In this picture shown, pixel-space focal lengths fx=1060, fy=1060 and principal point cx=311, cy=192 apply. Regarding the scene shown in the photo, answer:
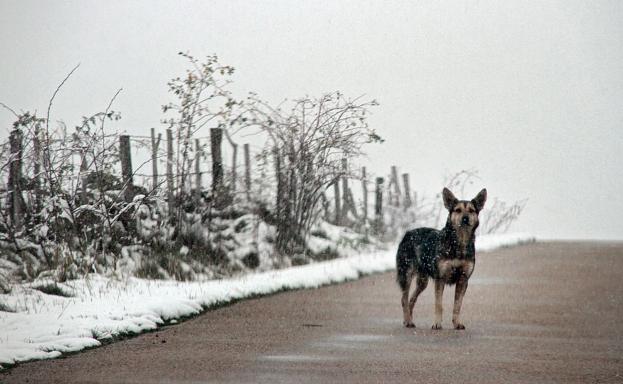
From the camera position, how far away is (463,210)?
1087cm

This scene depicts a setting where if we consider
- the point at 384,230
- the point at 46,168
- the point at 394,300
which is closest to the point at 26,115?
the point at 46,168

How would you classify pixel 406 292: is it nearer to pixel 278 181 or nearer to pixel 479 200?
pixel 479 200

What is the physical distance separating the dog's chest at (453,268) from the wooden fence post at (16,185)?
9177 mm

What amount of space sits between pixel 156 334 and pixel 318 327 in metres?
1.92

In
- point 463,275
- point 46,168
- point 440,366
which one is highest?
point 46,168

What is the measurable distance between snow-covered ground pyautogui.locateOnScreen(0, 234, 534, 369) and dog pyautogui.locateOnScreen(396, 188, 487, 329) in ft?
10.1

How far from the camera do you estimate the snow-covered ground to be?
33.7 feet

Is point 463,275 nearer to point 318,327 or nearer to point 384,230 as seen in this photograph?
point 318,327

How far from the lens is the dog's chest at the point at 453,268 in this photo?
11.1m

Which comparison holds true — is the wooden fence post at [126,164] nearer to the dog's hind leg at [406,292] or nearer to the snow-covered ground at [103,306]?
the snow-covered ground at [103,306]

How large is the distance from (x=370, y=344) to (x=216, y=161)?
1097cm

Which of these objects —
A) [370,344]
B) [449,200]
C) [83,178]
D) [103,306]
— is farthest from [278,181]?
[370,344]

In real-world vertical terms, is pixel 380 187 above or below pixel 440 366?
above

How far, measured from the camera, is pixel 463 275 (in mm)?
11164
